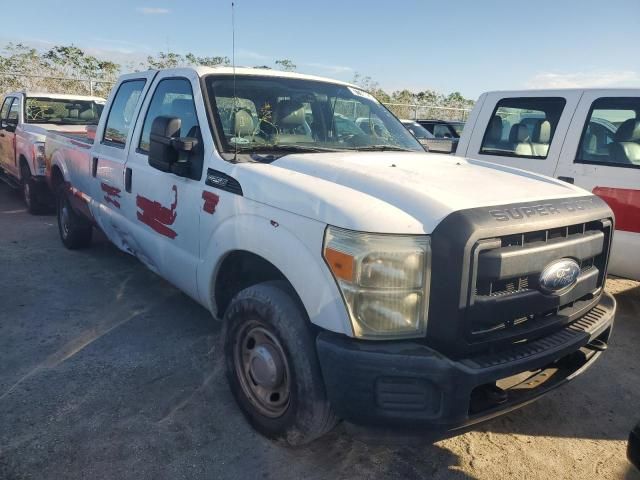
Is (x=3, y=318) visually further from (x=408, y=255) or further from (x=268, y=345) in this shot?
(x=408, y=255)

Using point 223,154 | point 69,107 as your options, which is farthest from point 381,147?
point 69,107

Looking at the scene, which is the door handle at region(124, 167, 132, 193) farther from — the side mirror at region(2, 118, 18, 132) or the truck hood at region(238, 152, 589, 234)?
the side mirror at region(2, 118, 18, 132)

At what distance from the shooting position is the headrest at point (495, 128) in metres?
5.55

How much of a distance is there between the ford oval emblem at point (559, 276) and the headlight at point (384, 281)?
0.62m

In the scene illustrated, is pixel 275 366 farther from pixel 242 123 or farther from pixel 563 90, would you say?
pixel 563 90

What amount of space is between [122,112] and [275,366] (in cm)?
299

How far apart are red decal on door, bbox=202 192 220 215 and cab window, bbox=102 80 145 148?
1531 millimetres

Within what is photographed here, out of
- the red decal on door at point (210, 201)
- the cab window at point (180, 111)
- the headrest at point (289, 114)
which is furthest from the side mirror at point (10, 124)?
the red decal on door at point (210, 201)

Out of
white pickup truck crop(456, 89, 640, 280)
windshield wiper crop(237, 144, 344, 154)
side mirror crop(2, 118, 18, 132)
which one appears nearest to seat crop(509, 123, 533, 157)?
white pickup truck crop(456, 89, 640, 280)

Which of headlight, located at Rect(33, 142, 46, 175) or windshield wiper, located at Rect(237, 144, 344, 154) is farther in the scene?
headlight, located at Rect(33, 142, 46, 175)

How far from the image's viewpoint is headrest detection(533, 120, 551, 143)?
508cm

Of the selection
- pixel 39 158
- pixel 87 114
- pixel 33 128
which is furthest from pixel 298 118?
pixel 87 114

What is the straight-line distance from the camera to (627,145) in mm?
4598

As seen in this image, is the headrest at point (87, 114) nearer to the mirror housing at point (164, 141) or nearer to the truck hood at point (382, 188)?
the mirror housing at point (164, 141)
